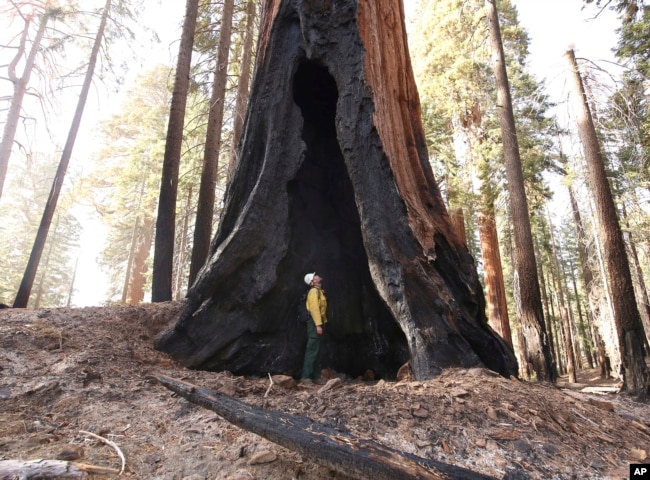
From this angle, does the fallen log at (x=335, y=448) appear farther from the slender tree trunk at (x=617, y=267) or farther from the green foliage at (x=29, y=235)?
the green foliage at (x=29, y=235)

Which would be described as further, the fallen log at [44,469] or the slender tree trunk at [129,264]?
the slender tree trunk at [129,264]

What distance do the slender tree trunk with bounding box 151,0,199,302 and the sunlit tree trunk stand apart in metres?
0.58

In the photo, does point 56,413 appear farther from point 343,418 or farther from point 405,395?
point 405,395

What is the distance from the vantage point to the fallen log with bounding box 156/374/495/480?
192 cm

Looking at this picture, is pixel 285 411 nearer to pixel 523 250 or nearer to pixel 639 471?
pixel 639 471

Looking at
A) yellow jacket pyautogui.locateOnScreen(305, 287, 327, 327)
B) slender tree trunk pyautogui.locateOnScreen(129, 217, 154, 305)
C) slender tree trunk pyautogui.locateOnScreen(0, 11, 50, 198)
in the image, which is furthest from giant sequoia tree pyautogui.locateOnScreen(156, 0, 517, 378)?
slender tree trunk pyautogui.locateOnScreen(129, 217, 154, 305)

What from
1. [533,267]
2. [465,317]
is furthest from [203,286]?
[533,267]

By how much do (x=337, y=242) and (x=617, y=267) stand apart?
6592 mm

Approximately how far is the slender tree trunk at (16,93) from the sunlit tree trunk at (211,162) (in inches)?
426

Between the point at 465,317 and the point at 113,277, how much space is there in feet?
97.8

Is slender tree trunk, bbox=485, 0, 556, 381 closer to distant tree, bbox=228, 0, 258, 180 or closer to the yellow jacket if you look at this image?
the yellow jacket

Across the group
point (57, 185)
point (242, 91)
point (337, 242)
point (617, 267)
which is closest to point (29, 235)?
point (57, 185)

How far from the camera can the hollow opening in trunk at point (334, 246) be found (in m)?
6.50

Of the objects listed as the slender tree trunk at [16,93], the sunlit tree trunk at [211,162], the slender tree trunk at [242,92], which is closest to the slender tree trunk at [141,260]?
the slender tree trunk at [16,93]
